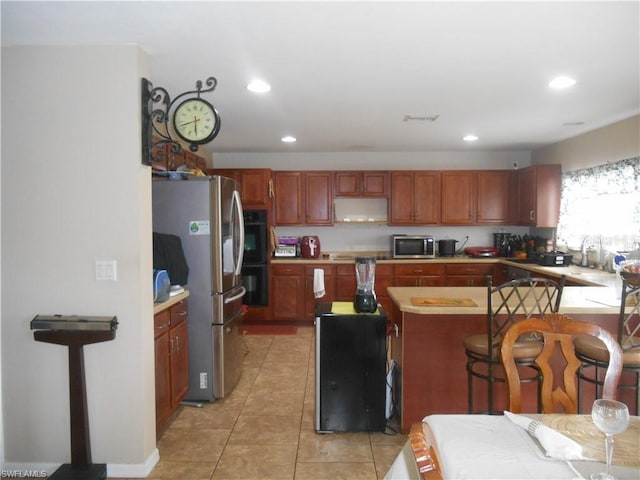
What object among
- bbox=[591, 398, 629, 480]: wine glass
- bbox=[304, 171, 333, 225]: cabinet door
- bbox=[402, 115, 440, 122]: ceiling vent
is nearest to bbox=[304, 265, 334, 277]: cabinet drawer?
bbox=[304, 171, 333, 225]: cabinet door

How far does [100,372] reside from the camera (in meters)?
2.37

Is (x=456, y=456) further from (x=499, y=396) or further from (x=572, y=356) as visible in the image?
(x=499, y=396)

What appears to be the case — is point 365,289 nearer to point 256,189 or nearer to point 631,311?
point 631,311

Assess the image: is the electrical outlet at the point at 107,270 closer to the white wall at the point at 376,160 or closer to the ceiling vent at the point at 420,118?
the ceiling vent at the point at 420,118

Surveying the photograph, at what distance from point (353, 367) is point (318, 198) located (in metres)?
3.51

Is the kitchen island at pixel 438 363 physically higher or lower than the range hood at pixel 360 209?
lower

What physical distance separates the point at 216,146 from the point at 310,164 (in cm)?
139

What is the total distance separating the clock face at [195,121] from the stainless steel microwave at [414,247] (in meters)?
3.77

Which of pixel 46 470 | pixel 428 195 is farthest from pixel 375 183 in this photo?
pixel 46 470

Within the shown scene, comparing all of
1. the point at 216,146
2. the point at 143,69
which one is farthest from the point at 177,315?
the point at 216,146

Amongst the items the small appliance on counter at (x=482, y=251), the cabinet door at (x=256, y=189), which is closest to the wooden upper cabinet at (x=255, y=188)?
the cabinet door at (x=256, y=189)

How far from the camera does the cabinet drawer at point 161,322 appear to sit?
267 cm

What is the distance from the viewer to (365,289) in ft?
9.25

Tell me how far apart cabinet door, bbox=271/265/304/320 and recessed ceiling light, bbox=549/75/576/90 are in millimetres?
3663
